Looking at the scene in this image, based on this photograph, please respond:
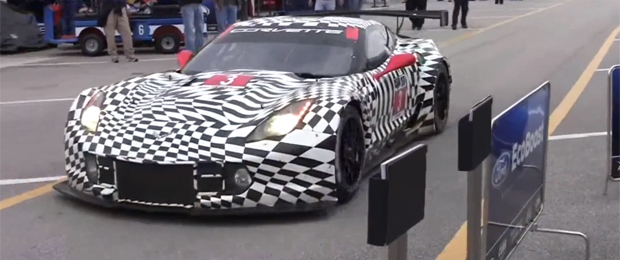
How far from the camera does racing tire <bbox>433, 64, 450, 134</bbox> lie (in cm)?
809

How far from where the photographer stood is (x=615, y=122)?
611 cm

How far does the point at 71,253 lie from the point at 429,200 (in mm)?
2453

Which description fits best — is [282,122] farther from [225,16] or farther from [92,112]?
[225,16]

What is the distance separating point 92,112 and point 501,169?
10.2ft

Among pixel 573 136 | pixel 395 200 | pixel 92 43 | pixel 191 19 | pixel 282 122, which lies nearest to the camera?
pixel 395 200

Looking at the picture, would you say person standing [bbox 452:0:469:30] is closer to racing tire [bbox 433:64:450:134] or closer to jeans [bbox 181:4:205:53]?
jeans [bbox 181:4:205:53]

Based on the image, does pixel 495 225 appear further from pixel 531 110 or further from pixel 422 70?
pixel 422 70

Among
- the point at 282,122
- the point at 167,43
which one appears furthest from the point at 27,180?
the point at 167,43

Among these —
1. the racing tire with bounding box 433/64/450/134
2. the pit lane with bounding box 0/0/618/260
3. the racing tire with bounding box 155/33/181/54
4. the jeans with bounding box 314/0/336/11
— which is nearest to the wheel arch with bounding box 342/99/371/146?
the pit lane with bounding box 0/0/618/260

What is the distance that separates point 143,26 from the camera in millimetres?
17562

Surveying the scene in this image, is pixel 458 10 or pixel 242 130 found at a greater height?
pixel 242 130

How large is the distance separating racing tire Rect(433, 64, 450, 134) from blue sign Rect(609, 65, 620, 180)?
2.11 m

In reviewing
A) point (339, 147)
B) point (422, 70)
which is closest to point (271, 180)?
point (339, 147)

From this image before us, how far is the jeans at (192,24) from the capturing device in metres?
15.7
